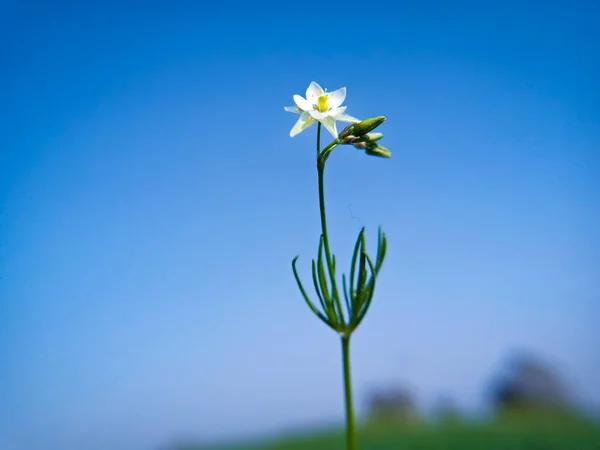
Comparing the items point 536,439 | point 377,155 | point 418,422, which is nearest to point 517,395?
point 418,422

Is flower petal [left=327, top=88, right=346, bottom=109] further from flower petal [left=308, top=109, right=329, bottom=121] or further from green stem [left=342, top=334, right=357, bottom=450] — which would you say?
green stem [left=342, top=334, right=357, bottom=450]

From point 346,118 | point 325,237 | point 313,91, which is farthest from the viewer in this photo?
point 313,91

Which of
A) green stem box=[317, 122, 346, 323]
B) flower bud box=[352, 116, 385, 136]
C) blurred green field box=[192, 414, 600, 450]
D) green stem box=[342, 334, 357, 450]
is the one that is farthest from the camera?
blurred green field box=[192, 414, 600, 450]

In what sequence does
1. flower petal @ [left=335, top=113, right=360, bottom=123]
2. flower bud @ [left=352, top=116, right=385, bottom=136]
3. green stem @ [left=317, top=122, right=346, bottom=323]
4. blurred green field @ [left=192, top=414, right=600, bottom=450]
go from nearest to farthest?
green stem @ [left=317, top=122, right=346, bottom=323] → flower bud @ [left=352, top=116, right=385, bottom=136] → flower petal @ [left=335, top=113, right=360, bottom=123] → blurred green field @ [left=192, top=414, right=600, bottom=450]

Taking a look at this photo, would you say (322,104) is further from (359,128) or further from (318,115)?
(359,128)

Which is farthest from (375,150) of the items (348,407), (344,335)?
(348,407)

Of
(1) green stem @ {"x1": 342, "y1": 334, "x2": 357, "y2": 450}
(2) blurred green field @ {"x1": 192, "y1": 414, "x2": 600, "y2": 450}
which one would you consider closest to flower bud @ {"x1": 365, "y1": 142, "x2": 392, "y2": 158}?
(1) green stem @ {"x1": 342, "y1": 334, "x2": 357, "y2": 450}
